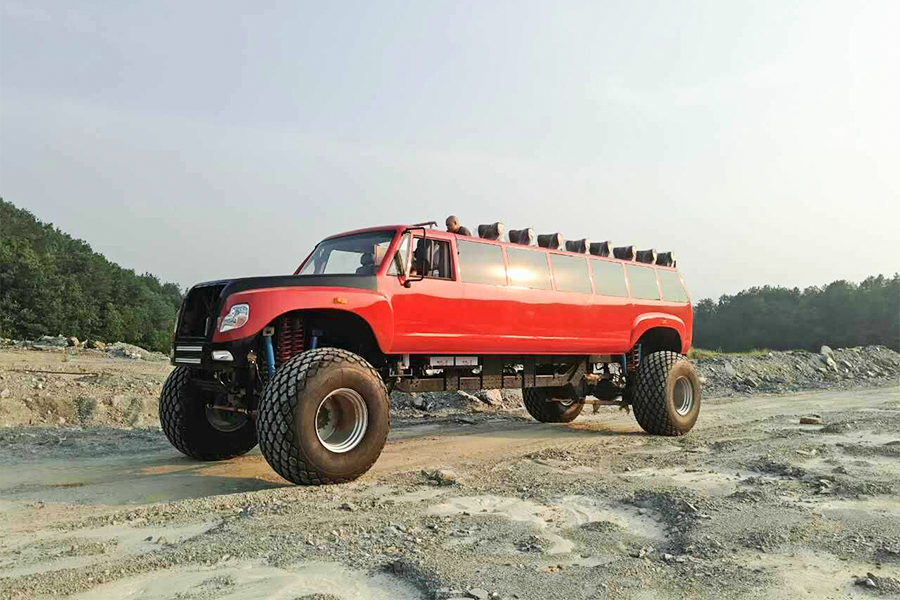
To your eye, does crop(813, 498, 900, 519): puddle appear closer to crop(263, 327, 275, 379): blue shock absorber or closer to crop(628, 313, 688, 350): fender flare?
crop(263, 327, 275, 379): blue shock absorber

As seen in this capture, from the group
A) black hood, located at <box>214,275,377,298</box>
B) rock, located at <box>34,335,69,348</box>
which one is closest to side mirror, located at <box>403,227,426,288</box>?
black hood, located at <box>214,275,377,298</box>

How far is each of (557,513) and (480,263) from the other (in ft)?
12.1

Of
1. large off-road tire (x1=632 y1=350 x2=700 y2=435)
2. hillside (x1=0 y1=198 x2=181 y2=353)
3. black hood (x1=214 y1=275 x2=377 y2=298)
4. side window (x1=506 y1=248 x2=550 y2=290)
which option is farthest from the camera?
hillside (x1=0 y1=198 x2=181 y2=353)

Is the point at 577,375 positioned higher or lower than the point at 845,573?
higher

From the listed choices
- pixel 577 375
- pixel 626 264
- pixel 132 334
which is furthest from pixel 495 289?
pixel 132 334

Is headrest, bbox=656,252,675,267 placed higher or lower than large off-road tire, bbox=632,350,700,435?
higher

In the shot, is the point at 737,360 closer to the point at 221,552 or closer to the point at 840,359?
the point at 840,359

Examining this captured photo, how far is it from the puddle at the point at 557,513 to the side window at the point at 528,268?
351 centimetres

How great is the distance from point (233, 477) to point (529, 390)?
5.87 m

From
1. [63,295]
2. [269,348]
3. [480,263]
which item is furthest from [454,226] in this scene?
[63,295]

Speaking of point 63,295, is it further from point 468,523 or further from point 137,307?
point 468,523

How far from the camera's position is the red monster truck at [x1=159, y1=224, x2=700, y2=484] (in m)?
5.91

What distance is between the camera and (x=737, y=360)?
2200cm

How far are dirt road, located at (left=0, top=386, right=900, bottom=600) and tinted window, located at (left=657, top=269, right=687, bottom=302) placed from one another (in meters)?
3.42
